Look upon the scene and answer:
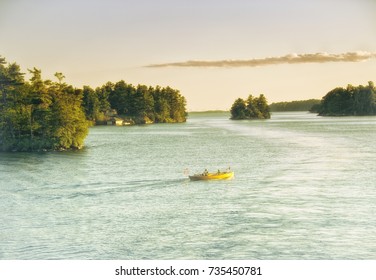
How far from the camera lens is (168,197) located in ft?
42.9

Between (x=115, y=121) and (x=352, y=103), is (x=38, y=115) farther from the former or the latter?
(x=352, y=103)

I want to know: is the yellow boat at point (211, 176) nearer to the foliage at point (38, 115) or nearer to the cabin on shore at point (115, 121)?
the foliage at point (38, 115)

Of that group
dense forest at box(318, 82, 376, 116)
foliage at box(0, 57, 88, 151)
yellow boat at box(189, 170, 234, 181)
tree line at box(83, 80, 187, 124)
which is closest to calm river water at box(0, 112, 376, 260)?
yellow boat at box(189, 170, 234, 181)

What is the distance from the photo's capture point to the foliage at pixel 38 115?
74.7 ft

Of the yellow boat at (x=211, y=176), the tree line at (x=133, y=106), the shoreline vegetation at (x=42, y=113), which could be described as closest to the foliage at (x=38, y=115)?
the shoreline vegetation at (x=42, y=113)

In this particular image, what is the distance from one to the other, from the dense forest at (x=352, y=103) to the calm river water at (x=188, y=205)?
71.4 inches

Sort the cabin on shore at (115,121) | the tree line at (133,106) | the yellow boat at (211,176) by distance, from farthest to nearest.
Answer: the cabin on shore at (115,121) → the tree line at (133,106) → the yellow boat at (211,176)

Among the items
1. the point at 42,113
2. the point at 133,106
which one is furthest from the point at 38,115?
the point at 133,106

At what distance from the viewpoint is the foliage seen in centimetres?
2277

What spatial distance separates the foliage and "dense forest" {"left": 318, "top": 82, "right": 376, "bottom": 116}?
9.79m

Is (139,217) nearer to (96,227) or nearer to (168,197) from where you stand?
(96,227)

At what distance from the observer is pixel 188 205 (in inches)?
480

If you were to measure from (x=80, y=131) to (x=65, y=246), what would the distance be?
15.1 meters
